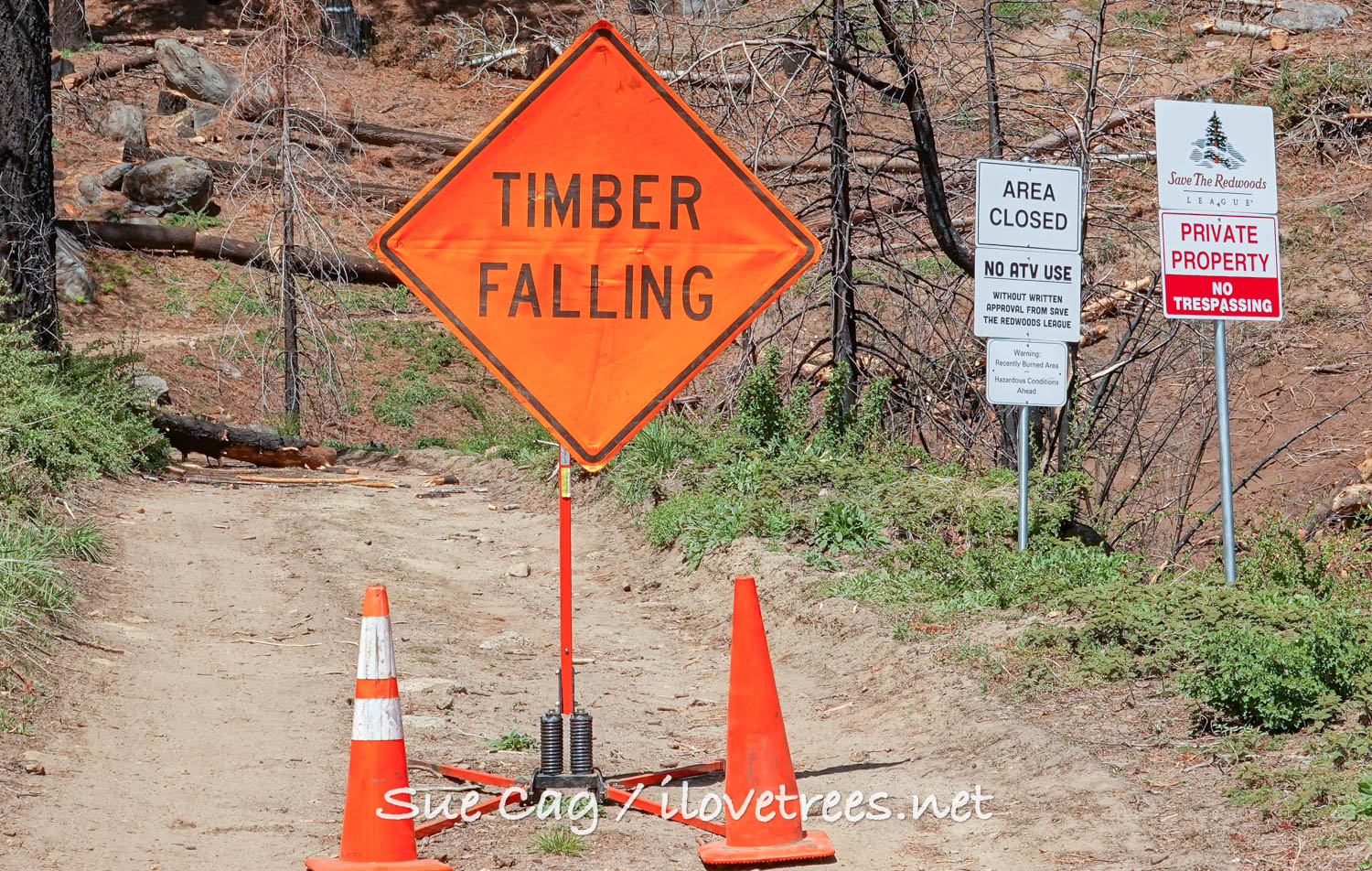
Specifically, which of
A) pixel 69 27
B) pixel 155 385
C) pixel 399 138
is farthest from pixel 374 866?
pixel 69 27

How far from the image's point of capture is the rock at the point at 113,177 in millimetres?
26375

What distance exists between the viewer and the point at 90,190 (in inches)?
1012

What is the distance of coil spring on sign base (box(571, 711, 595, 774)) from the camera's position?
487 centimetres

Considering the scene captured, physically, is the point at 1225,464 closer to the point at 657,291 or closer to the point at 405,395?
the point at 657,291

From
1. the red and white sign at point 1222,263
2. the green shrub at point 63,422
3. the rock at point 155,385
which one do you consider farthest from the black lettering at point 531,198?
the rock at point 155,385

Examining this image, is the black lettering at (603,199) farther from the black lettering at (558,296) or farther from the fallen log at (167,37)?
the fallen log at (167,37)

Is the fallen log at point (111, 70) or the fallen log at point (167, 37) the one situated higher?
the fallen log at point (167, 37)

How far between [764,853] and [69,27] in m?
34.3

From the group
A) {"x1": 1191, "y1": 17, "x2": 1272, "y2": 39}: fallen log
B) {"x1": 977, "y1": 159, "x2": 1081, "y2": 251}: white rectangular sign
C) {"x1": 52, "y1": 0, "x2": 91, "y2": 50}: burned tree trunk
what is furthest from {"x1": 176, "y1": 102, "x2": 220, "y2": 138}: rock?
{"x1": 977, "y1": 159, "x2": 1081, "y2": 251}: white rectangular sign

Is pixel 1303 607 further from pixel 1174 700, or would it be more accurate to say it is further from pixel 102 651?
pixel 102 651

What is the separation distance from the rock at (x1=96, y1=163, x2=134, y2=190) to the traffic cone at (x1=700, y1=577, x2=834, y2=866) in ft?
82.0

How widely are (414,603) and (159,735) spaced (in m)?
3.03

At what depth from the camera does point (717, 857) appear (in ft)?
14.1

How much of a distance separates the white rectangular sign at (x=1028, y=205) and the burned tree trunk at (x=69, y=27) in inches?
1191
